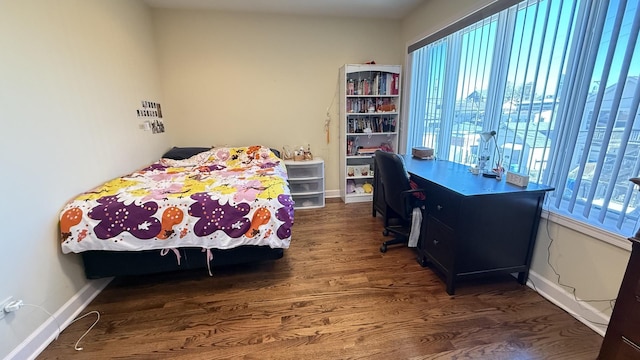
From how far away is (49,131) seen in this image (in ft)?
5.42

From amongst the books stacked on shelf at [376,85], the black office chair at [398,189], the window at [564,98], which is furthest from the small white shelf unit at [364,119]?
the black office chair at [398,189]

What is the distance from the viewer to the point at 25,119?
149 centimetres

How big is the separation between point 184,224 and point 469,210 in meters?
1.91

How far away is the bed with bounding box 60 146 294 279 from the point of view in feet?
5.63

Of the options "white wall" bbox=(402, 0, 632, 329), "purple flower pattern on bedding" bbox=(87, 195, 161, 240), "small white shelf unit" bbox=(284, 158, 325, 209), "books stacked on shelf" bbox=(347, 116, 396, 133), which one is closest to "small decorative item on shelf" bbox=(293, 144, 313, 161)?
"small white shelf unit" bbox=(284, 158, 325, 209)

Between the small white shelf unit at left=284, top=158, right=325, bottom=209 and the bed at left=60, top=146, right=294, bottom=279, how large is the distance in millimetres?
1421

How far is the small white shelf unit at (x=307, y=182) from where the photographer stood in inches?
141

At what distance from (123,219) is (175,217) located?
0.32 metres

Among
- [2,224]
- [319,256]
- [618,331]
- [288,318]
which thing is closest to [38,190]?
[2,224]

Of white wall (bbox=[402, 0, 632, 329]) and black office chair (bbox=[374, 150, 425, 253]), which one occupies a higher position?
black office chair (bbox=[374, 150, 425, 253])

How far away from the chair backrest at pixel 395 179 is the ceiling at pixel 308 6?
202 cm

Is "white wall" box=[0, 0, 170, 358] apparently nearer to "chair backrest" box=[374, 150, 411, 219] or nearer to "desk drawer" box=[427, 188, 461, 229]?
"chair backrest" box=[374, 150, 411, 219]

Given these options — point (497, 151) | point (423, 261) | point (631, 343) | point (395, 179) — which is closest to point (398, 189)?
point (395, 179)

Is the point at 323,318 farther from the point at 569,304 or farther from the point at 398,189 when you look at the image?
the point at 569,304
